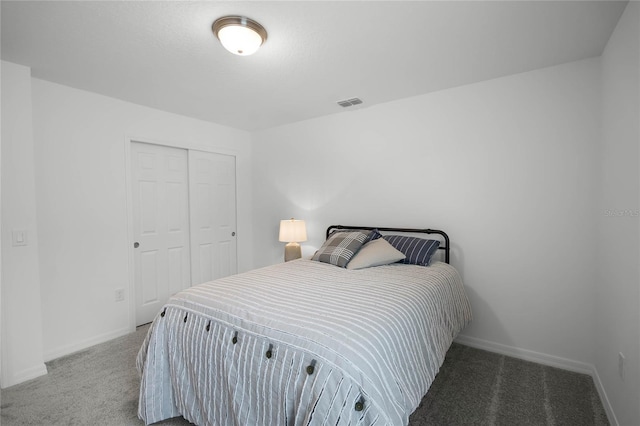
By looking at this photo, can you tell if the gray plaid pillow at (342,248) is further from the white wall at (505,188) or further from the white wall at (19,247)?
the white wall at (19,247)

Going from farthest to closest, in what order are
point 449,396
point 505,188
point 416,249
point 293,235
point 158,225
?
1. point 293,235
2. point 158,225
3. point 416,249
4. point 505,188
5. point 449,396

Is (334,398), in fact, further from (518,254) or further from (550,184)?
(550,184)

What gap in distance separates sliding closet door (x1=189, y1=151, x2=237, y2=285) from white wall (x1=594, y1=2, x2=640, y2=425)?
3.89 metres

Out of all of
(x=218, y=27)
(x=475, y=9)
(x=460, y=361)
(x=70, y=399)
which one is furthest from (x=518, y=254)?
(x=70, y=399)

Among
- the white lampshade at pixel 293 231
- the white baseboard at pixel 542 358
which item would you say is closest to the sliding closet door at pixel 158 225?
the white lampshade at pixel 293 231

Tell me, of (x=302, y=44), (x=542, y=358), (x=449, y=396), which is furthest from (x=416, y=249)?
(x=302, y=44)

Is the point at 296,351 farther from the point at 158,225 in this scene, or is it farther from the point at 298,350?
the point at 158,225

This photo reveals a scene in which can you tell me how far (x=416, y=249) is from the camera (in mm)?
2727

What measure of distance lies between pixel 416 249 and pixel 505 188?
0.91 meters

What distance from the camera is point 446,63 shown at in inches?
90.7

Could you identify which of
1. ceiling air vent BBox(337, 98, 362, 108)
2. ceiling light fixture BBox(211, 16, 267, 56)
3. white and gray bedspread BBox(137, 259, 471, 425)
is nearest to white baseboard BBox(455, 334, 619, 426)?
white and gray bedspread BBox(137, 259, 471, 425)

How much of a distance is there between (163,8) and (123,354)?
273 cm

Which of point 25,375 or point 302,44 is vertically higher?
point 302,44

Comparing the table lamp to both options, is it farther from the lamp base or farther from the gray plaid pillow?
the gray plaid pillow
